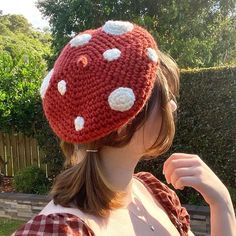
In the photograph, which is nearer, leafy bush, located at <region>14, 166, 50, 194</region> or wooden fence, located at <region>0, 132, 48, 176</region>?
leafy bush, located at <region>14, 166, 50, 194</region>

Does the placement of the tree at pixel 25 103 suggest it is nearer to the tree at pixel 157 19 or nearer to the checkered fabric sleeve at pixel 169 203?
the tree at pixel 157 19

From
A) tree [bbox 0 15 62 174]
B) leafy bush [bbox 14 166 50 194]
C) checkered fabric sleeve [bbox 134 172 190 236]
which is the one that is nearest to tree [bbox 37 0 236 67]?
tree [bbox 0 15 62 174]

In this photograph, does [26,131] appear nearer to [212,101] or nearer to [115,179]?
[212,101]

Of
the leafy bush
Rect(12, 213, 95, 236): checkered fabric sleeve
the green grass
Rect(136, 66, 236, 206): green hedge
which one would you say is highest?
Rect(12, 213, 95, 236): checkered fabric sleeve

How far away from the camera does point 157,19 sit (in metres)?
10.9

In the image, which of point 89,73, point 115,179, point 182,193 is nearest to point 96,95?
point 89,73

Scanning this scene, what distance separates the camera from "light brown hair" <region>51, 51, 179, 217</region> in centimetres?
152

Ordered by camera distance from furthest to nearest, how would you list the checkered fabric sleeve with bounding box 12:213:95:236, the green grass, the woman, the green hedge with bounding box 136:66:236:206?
the green grass, the green hedge with bounding box 136:66:236:206, the woman, the checkered fabric sleeve with bounding box 12:213:95:236

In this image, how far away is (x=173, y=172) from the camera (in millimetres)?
1618

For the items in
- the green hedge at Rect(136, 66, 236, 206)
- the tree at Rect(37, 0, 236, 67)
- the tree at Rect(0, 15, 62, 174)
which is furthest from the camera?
the tree at Rect(37, 0, 236, 67)

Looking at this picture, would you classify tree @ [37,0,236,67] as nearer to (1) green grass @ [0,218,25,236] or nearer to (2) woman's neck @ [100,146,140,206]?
(1) green grass @ [0,218,25,236]

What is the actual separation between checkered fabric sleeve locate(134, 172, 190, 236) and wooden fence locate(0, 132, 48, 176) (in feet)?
23.9

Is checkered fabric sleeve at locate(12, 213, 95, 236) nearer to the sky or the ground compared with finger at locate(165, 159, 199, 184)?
nearer to the ground

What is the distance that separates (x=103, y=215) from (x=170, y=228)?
349mm
